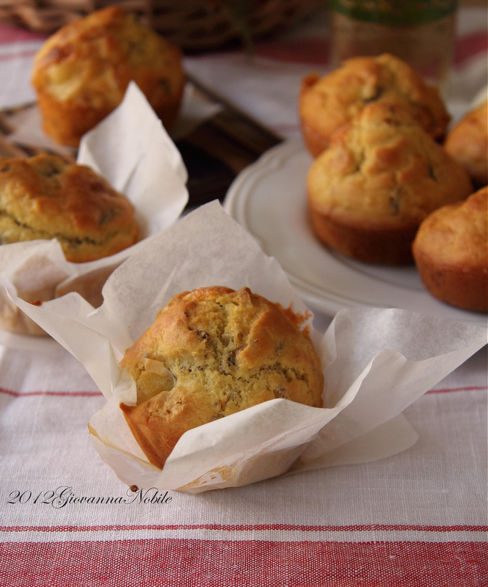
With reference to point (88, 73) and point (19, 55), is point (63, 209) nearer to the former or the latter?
point (88, 73)

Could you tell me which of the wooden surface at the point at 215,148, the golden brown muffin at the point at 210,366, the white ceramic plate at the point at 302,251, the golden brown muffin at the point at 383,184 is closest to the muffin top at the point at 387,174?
the golden brown muffin at the point at 383,184

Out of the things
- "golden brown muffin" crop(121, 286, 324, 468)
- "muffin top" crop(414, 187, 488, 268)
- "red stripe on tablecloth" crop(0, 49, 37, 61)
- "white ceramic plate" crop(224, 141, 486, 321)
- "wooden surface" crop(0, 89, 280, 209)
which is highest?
"golden brown muffin" crop(121, 286, 324, 468)

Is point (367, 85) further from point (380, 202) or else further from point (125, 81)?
point (125, 81)

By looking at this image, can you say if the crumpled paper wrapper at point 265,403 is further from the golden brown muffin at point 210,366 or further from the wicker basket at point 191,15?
the wicker basket at point 191,15

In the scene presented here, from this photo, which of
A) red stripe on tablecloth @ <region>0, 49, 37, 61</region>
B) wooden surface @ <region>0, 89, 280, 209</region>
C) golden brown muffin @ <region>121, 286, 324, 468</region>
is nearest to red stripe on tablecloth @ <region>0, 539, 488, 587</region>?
golden brown muffin @ <region>121, 286, 324, 468</region>

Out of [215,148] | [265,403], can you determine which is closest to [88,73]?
[215,148]

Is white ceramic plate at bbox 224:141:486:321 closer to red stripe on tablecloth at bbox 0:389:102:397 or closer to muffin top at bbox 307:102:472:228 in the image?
muffin top at bbox 307:102:472:228

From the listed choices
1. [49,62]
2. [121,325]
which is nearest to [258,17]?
[49,62]
